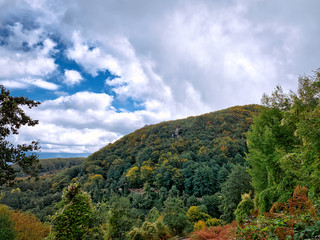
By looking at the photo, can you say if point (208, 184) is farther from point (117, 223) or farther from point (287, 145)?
point (117, 223)

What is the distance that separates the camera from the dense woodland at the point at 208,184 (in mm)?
5432

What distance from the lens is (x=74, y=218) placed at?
554 centimetres

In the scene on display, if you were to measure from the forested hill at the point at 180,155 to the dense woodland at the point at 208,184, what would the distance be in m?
0.31

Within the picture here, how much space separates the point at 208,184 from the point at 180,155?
523 inches

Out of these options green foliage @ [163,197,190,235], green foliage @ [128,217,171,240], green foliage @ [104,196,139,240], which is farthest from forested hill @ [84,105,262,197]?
green foliage @ [104,196,139,240]

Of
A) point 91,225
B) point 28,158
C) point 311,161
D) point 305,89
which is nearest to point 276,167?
point 311,161

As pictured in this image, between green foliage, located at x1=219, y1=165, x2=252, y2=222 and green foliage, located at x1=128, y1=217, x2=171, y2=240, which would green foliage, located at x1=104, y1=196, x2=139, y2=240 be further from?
green foliage, located at x1=219, y1=165, x2=252, y2=222

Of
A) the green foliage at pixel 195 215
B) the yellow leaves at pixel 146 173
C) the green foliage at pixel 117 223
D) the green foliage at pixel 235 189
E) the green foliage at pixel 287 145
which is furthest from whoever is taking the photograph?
the yellow leaves at pixel 146 173

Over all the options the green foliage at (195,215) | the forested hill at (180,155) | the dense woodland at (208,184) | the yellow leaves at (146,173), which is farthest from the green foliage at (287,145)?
the yellow leaves at (146,173)

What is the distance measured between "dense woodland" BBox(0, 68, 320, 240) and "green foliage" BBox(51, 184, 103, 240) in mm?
30

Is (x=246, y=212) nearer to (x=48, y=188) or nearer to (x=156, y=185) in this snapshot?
(x=156, y=185)

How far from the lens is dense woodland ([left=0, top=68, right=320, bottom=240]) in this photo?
214 inches

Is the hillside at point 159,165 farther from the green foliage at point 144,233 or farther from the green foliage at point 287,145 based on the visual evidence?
the green foliage at point 287,145

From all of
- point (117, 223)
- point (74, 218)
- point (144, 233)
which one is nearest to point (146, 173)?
point (144, 233)
